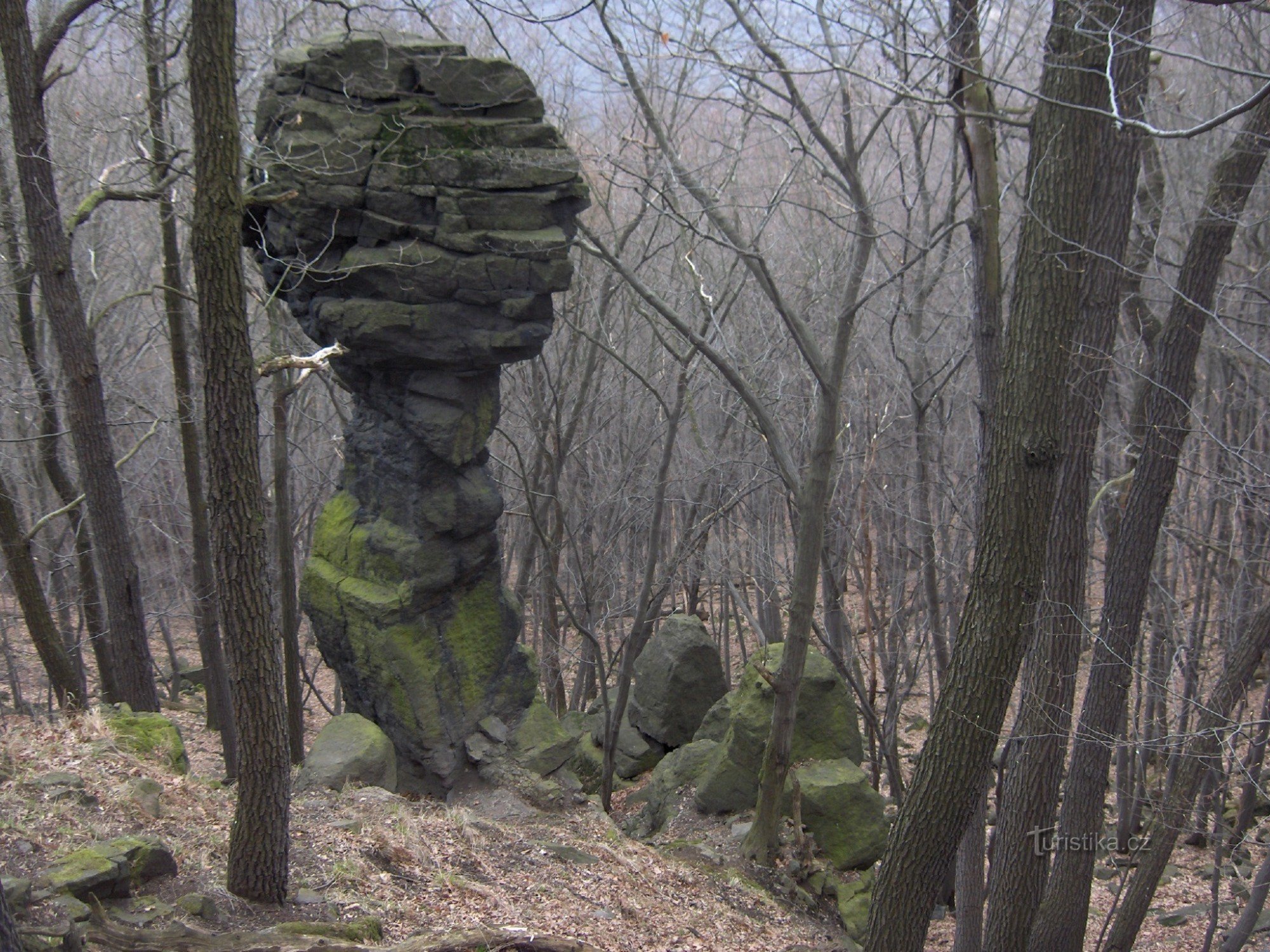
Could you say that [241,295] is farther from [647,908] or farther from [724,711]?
[724,711]

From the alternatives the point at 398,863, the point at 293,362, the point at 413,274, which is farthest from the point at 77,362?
the point at 398,863

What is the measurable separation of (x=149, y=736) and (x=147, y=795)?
116 cm

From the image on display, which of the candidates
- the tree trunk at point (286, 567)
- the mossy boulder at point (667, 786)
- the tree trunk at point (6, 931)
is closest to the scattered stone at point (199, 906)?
the tree trunk at point (6, 931)

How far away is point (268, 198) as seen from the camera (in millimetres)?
4449

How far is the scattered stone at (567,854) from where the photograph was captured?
6.79m

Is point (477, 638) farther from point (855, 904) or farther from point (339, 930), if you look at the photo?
point (339, 930)

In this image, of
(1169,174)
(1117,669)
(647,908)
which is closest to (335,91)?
(647,908)

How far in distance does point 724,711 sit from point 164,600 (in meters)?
11.6

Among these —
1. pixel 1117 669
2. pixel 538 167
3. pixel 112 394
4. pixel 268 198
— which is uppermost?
pixel 538 167

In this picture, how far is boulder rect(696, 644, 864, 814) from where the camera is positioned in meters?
9.01

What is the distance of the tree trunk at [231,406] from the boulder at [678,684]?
297 inches

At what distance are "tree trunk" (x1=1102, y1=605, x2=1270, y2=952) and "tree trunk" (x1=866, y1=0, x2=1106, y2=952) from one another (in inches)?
88.0

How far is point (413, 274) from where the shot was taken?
7379 millimetres

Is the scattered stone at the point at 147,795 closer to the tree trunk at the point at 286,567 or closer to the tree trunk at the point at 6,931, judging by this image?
the tree trunk at the point at 6,931
